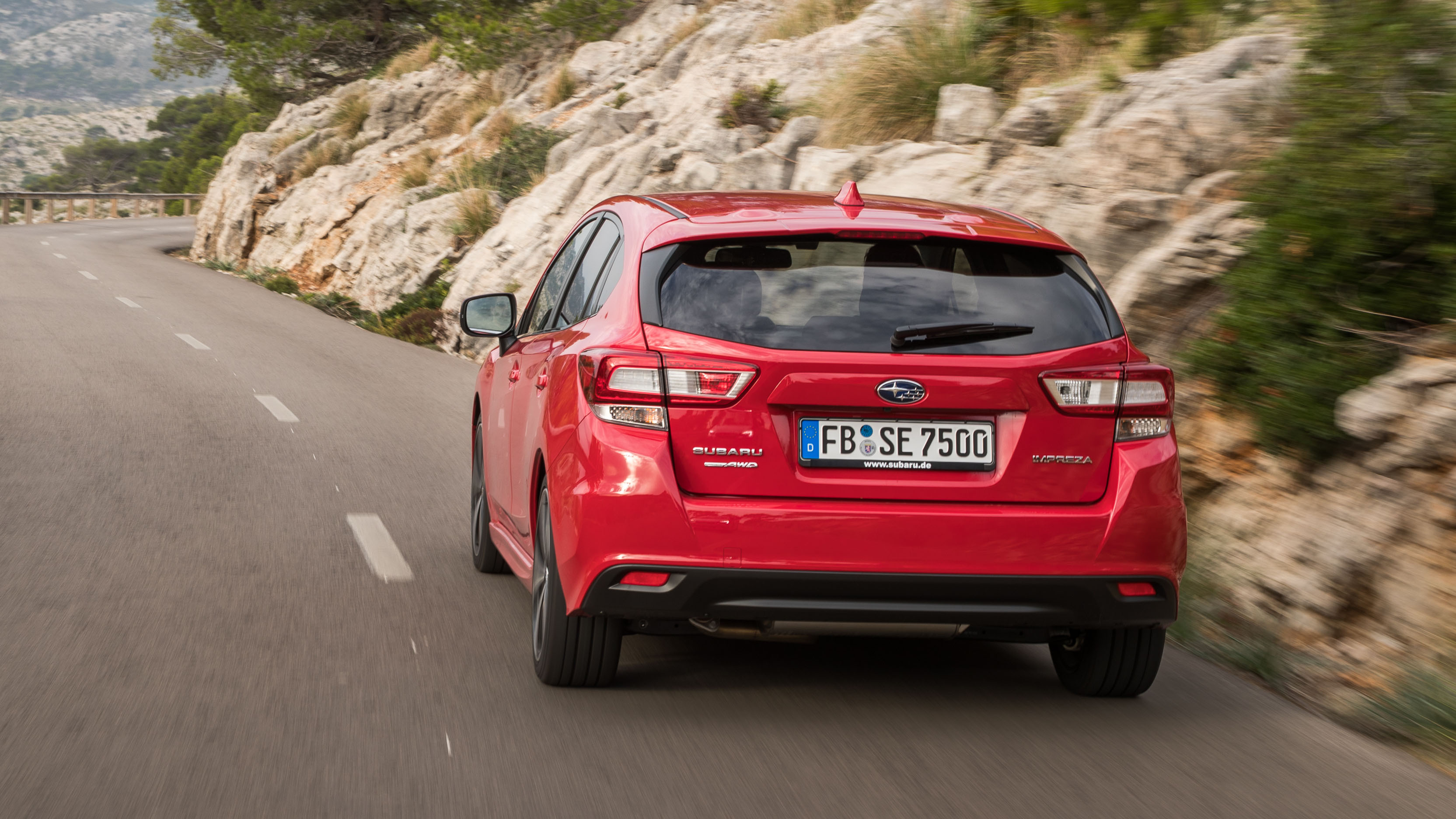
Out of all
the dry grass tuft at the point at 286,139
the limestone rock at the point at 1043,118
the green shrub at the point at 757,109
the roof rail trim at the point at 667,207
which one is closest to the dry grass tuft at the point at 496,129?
the green shrub at the point at 757,109

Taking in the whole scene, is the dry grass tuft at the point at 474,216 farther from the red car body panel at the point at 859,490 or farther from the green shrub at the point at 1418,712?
the green shrub at the point at 1418,712

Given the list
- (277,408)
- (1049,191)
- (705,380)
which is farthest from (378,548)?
(1049,191)

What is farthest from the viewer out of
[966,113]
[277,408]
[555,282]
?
[966,113]

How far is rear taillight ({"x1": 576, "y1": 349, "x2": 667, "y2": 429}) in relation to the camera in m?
4.11

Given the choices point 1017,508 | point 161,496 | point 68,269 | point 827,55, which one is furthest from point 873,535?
point 68,269

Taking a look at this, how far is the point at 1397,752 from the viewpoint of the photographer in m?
4.23

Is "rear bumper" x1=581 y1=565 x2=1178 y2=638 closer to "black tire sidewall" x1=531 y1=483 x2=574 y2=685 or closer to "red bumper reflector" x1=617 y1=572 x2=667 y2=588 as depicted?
"red bumper reflector" x1=617 y1=572 x2=667 y2=588

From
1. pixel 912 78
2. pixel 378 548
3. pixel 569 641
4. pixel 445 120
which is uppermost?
pixel 912 78

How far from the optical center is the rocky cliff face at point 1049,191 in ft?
18.1

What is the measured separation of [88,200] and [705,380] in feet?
192

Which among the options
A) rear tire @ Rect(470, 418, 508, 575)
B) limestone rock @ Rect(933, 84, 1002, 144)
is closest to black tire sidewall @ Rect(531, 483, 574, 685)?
rear tire @ Rect(470, 418, 508, 575)

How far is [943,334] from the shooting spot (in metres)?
4.16

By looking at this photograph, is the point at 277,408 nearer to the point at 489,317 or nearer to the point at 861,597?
the point at 489,317

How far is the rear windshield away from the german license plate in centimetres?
21
